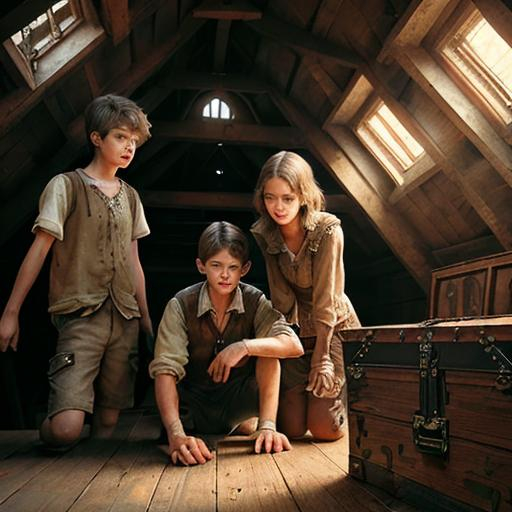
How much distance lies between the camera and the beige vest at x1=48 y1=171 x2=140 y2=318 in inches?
96.2

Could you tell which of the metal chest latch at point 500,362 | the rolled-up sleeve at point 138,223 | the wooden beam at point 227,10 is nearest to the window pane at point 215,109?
the wooden beam at point 227,10

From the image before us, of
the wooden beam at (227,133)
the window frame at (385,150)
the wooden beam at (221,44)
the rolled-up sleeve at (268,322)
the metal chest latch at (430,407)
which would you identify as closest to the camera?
the metal chest latch at (430,407)

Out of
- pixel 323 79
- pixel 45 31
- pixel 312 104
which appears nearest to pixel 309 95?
pixel 312 104

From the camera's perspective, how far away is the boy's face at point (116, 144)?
8.23 feet

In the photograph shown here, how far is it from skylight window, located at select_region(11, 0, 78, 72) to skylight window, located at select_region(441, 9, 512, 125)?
195cm

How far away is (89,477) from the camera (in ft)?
6.24

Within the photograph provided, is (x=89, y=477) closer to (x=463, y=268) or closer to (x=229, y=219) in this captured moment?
(x=463, y=268)

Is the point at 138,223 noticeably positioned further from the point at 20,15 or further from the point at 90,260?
the point at 20,15

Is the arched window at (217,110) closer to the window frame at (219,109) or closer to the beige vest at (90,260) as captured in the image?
the window frame at (219,109)

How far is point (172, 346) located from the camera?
92.5 inches

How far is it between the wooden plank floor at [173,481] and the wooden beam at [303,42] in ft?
7.80

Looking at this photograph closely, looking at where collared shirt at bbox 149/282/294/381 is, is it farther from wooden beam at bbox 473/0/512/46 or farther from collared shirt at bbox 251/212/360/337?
wooden beam at bbox 473/0/512/46

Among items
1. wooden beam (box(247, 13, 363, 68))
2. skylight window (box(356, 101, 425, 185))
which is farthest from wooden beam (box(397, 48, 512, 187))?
skylight window (box(356, 101, 425, 185))

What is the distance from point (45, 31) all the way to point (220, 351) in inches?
72.8
